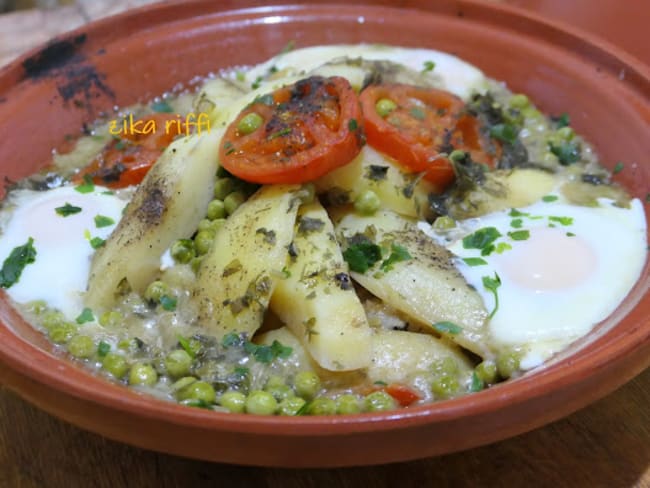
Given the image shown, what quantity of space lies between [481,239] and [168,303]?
3.97ft

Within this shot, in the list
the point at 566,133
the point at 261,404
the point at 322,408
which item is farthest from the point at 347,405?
the point at 566,133

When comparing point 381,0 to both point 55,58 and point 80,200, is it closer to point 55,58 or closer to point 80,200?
point 55,58

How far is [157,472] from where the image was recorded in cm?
237

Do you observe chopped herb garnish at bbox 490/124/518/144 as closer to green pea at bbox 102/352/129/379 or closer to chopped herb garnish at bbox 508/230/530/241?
chopped herb garnish at bbox 508/230/530/241

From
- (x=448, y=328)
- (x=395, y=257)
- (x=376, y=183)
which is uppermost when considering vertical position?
(x=376, y=183)

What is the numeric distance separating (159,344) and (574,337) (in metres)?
1.43

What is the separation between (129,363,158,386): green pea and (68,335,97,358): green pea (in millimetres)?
179

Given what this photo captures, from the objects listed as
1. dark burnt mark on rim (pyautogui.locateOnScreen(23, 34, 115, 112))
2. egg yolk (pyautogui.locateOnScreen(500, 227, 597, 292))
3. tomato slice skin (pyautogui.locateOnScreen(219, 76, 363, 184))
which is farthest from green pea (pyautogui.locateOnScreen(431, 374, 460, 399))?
dark burnt mark on rim (pyautogui.locateOnScreen(23, 34, 115, 112))

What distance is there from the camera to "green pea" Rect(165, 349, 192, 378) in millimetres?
2340

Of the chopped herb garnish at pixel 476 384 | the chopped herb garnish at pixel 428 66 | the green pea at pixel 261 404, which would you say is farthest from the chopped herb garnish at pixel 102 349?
the chopped herb garnish at pixel 428 66

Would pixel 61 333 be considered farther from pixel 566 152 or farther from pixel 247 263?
pixel 566 152

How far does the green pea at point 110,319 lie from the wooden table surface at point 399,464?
1.27 ft

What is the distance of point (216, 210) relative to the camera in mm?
2803

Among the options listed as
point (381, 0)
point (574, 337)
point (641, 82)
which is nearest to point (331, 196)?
point (574, 337)
